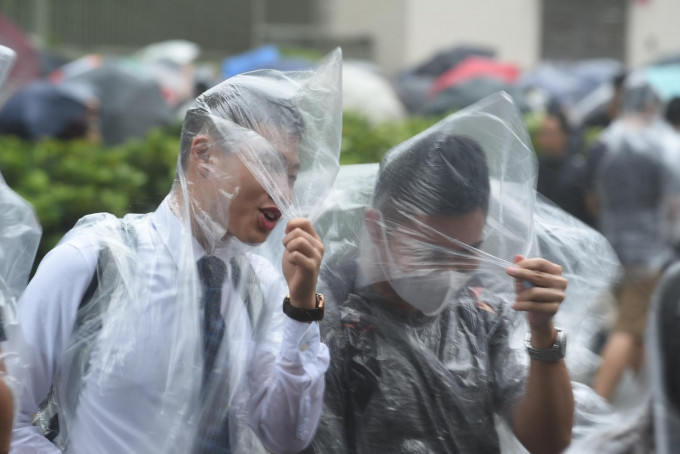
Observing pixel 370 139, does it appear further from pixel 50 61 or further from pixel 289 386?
pixel 50 61

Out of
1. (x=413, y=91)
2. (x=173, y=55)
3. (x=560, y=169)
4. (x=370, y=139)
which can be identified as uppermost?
(x=370, y=139)

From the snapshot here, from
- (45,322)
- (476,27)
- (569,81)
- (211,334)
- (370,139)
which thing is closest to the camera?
(45,322)

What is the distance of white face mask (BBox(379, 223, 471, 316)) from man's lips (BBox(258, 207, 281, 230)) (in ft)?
0.93

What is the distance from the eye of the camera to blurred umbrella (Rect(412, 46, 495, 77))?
14.1 meters

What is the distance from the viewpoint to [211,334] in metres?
2.04

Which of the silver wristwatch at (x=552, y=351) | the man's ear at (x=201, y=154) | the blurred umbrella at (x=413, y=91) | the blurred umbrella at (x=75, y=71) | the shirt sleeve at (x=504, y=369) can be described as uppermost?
the man's ear at (x=201, y=154)

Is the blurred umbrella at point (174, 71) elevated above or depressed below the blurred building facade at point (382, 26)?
above

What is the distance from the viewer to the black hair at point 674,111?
597cm

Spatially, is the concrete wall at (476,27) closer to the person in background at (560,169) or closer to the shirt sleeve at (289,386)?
the person in background at (560,169)

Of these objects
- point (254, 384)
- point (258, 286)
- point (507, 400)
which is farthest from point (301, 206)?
point (507, 400)

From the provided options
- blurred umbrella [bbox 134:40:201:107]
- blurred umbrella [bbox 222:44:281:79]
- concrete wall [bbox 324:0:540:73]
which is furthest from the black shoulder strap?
concrete wall [bbox 324:0:540:73]

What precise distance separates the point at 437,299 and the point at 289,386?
376 mm

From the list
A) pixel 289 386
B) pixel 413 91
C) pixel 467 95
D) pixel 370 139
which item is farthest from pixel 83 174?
pixel 413 91

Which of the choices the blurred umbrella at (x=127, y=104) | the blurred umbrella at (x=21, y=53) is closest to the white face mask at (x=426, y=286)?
the blurred umbrella at (x=127, y=104)
